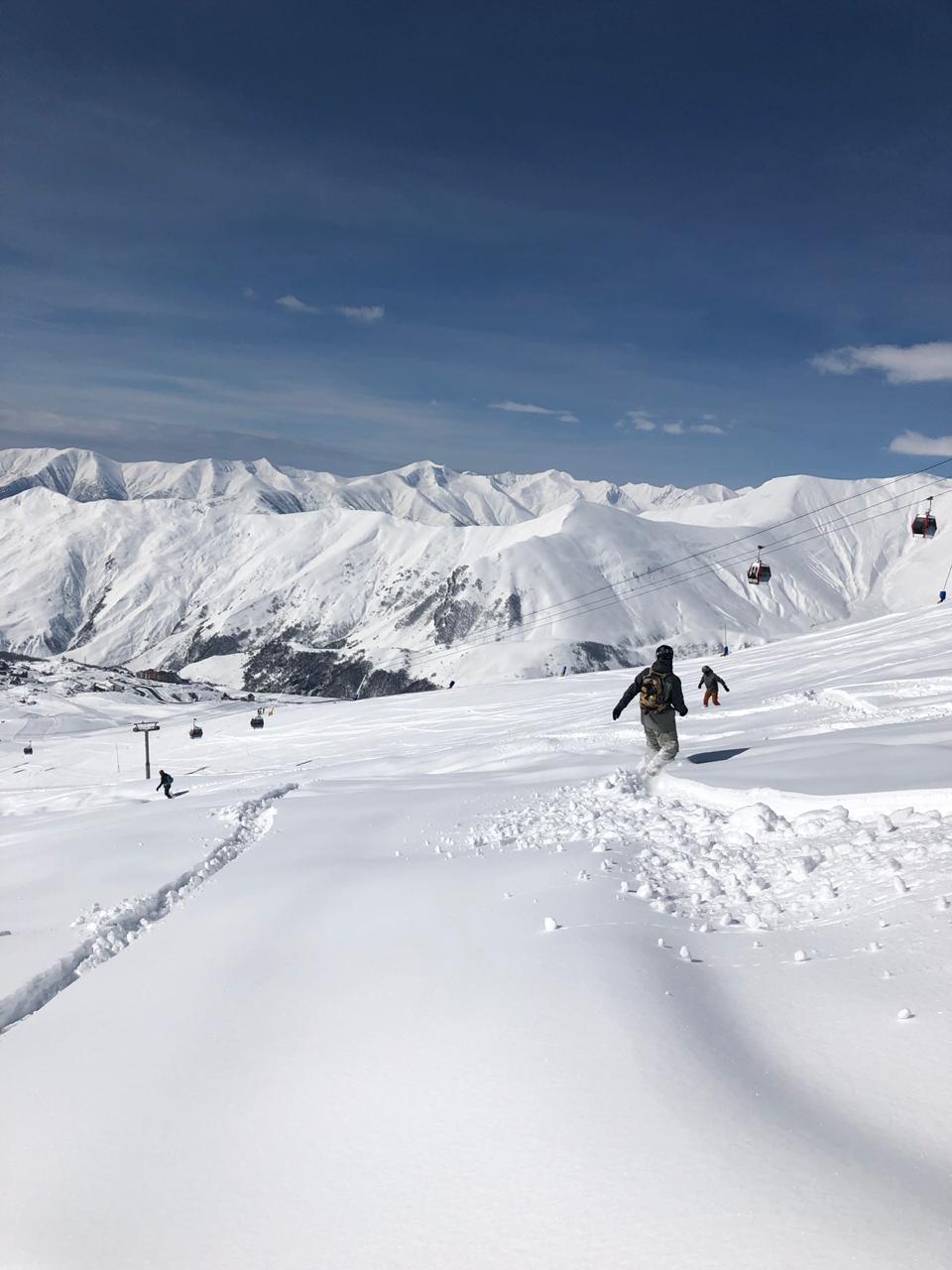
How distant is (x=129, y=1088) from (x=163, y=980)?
1.42m

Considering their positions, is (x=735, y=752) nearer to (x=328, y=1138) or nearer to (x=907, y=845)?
(x=907, y=845)

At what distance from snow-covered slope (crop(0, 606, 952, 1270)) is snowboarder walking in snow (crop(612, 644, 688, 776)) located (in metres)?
2.34

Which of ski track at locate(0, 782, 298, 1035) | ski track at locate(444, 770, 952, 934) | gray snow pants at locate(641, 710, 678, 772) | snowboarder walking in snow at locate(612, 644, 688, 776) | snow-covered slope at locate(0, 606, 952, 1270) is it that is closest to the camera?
snow-covered slope at locate(0, 606, 952, 1270)

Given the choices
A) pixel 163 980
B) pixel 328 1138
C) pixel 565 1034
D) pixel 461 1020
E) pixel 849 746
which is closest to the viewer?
pixel 328 1138

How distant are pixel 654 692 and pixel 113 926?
26.5 ft

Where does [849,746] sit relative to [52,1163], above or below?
above

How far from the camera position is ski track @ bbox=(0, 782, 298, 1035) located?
6016mm

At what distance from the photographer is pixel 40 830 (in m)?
13.4

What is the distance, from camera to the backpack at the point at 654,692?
1222 cm

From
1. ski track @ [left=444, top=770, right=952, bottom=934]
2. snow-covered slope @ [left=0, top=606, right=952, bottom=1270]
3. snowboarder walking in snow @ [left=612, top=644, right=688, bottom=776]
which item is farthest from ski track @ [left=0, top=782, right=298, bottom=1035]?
snowboarder walking in snow @ [left=612, top=644, right=688, bottom=776]

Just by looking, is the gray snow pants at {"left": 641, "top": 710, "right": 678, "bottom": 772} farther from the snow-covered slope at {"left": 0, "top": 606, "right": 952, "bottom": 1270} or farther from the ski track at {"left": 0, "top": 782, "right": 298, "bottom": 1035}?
the ski track at {"left": 0, "top": 782, "right": 298, "bottom": 1035}

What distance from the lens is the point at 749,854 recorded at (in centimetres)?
711

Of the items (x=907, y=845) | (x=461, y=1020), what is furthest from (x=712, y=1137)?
(x=907, y=845)

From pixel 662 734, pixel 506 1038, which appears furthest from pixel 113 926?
pixel 662 734
